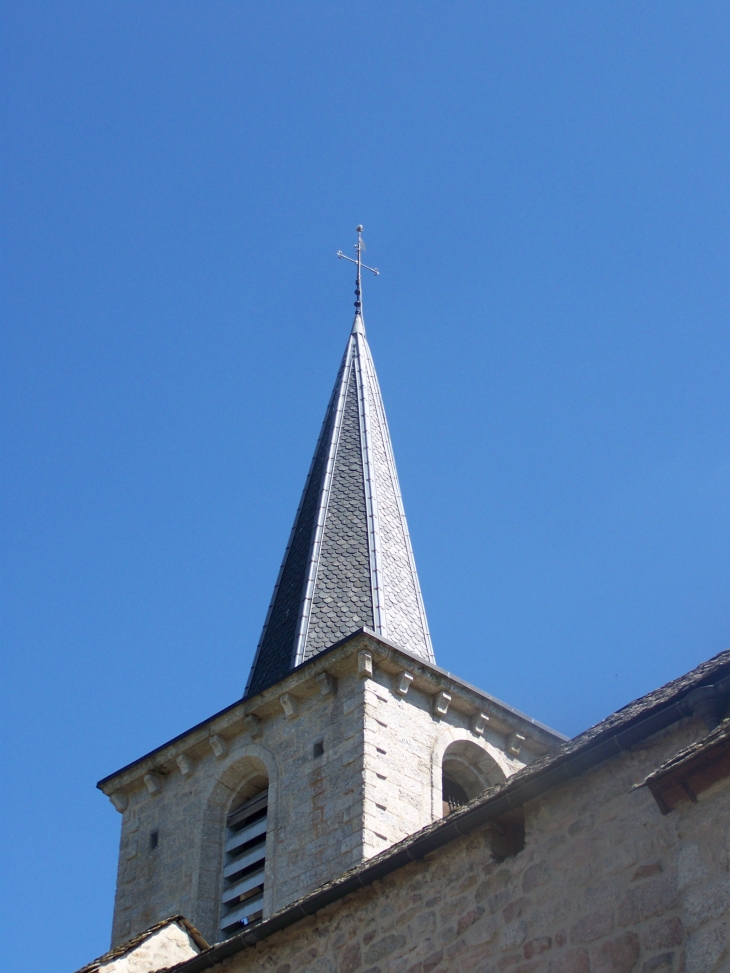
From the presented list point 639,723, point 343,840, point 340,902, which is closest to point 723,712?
point 639,723

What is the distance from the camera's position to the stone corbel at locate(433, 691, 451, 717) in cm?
1432

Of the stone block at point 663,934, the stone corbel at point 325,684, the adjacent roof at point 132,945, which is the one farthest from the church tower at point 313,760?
the stone block at point 663,934

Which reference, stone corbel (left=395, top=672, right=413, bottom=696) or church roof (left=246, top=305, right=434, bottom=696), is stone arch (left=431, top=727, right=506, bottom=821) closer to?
stone corbel (left=395, top=672, right=413, bottom=696)

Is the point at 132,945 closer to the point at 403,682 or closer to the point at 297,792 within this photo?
the point at 297,792

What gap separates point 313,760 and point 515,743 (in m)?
2.33

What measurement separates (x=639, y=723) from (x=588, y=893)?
2.72ft

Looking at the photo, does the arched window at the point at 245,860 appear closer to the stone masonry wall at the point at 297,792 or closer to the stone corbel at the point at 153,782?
the stone masonry wall at the point at 297,792

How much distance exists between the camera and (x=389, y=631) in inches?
617

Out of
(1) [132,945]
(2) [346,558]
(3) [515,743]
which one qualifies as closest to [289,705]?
(3) [515,743]

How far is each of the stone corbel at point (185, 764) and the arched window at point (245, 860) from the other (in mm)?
684

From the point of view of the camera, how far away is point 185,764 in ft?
49.4

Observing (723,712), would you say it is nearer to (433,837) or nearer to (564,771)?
(564,771)

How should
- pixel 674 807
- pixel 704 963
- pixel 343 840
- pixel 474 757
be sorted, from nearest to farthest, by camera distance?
pixel 704 963 → pixel 674 807 → pixel 343 840 → pixel 474 757

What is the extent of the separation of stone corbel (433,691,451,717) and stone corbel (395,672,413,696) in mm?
396
